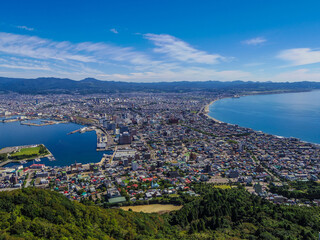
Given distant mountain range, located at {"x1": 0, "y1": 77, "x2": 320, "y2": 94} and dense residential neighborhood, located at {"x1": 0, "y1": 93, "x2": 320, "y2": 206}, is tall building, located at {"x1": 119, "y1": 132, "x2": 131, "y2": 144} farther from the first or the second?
distant mountain range, located at {"x1": 0, "y1": 77, "x2": 320, "y2": 94}

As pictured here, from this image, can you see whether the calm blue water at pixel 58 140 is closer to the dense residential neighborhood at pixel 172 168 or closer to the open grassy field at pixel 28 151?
the dense residential neighborhood at pixel 172 168

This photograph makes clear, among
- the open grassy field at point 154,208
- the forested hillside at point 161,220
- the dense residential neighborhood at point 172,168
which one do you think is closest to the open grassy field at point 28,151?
the dense residential neighborhood at point 172,168

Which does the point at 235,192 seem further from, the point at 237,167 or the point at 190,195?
the point at 237,167

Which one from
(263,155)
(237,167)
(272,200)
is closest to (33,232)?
(272,200)

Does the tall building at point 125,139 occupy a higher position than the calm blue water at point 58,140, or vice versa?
the tall building at point 125,139

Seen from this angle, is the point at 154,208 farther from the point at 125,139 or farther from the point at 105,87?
the point at 105,87

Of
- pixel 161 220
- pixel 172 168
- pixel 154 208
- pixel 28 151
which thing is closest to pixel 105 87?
pixel 28 151
